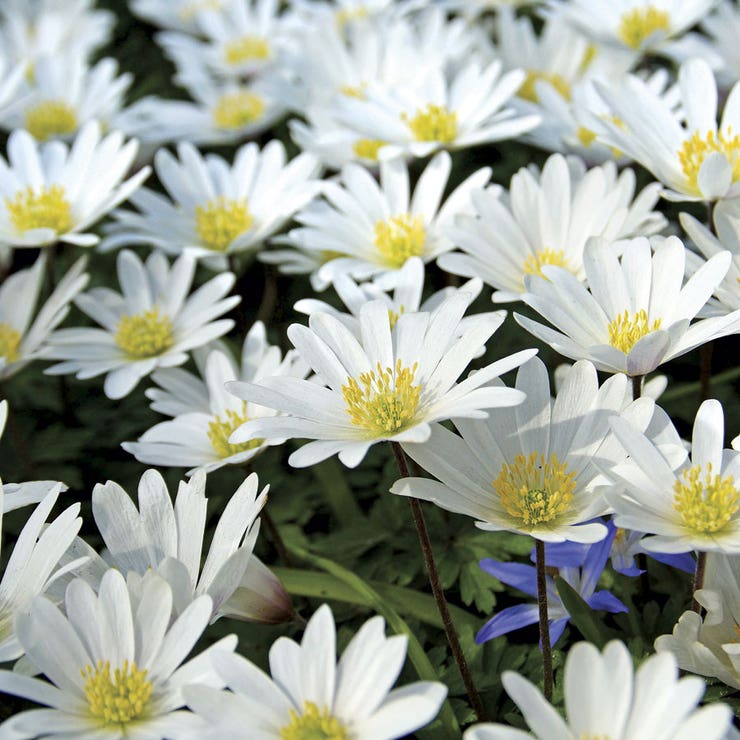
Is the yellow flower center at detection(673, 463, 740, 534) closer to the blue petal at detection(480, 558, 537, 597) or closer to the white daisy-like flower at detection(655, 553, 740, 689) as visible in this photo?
the white daisy-like flower at detection(655, 553, 740, 689)

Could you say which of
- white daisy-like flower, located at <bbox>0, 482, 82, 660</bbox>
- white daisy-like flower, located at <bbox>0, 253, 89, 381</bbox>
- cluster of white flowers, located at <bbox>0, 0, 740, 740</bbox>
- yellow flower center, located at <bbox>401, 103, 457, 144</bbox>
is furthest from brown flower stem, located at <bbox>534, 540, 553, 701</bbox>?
yellow flower center, located at <bbox>401, 103, 457, 144</bbox>

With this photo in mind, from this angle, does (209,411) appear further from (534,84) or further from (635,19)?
(635,19)

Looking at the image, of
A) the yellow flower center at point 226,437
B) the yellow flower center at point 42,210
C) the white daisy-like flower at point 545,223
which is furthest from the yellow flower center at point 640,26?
the yellow flower center at point 226,437

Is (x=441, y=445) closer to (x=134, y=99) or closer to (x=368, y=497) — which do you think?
(x=368, y=497)

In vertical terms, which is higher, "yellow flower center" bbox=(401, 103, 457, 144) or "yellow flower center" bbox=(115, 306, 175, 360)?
"yellow flower center" bbox=(401, 103, 457, 144)

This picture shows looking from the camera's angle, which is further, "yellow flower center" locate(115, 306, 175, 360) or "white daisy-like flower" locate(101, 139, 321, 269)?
"white daisy-like flower" locate(101, 139, 321, 269)

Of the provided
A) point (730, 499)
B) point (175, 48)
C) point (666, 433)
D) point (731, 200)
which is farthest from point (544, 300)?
point (175, 48)

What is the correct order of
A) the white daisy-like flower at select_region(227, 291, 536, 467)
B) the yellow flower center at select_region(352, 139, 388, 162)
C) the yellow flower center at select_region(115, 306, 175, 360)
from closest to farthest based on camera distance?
the white daisy-like flower at select_region(227, 291, 536, 467) < the yellow flower center at select_region(115, 306, 175, 360) < the yellow flower center at select_region(352, 139, 388, 162)
